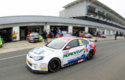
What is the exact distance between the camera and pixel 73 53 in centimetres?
493

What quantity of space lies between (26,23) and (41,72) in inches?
590

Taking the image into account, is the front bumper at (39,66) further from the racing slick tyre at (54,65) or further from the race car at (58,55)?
the racing slick tyre at (54,65)

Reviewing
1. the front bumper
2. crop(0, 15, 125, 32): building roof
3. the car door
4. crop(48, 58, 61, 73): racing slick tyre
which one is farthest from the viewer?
crop(0, 15, 125, 32): building roof

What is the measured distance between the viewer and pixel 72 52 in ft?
16.0

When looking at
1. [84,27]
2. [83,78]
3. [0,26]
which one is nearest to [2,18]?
[0,26]

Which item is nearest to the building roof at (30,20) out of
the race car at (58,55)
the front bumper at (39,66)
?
the race car at (58,55)

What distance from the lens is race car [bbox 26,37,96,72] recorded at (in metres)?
4.00

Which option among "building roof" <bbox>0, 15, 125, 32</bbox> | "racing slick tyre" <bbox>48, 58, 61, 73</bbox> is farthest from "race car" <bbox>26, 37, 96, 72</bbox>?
"building roof" <bbox>0, 15, 125, 32</bbox>

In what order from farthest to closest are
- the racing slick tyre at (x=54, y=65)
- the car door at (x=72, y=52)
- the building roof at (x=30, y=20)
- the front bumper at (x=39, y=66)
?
the building roof at (x=30, y=20) → the car door at (x=72, y=52) → the racing slick tyre at (x=54, y=65) → the front bumper at (x=39, y=66)

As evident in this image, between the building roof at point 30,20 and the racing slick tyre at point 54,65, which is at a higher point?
the building roof at point 30,20

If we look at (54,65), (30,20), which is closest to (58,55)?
(54,65)

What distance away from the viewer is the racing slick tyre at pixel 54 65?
13.6ft

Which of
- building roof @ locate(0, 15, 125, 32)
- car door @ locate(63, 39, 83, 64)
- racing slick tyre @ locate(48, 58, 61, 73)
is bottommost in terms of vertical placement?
racing slick tyre @ locate(48, 58, 61, 73)

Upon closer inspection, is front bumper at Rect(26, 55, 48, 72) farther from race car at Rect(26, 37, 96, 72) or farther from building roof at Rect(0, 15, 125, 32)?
building roof at Rect(0, 15, 125, 32)
